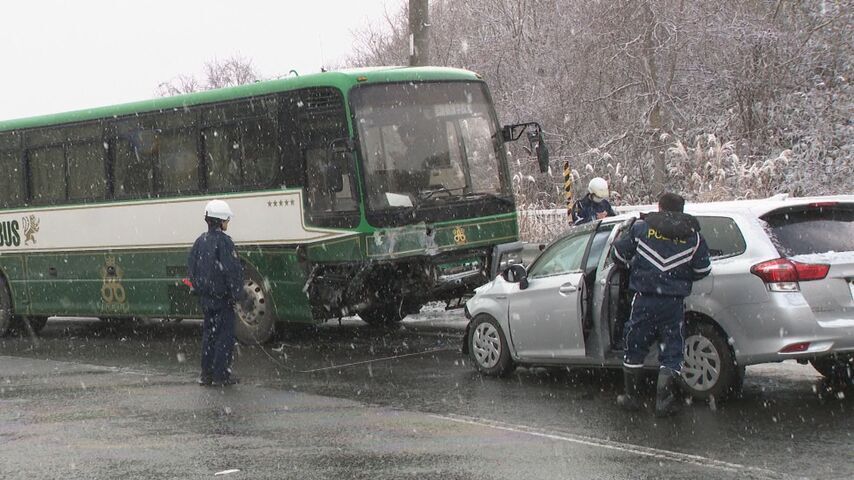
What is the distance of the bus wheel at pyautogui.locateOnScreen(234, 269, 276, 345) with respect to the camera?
13469 mm

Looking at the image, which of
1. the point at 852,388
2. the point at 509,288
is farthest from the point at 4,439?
the point at 852,388

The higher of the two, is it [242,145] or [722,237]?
[242,145]

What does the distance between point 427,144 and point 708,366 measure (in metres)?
5.50

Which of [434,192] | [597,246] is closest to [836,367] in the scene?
[597,246]

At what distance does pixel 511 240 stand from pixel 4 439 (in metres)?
7.11

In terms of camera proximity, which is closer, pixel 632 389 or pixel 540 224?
pixel 632 389

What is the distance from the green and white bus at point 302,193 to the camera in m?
12.6

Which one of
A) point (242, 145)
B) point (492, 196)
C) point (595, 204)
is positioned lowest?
point (595, 204)

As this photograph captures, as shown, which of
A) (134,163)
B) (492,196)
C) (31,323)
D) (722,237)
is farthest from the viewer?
(31,323)

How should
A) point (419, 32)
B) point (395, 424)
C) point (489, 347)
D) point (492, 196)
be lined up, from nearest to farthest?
point (395, 424)
point (489, 347)
point (492, 196)
point (419, 32)

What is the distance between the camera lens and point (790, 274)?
7.86 meters

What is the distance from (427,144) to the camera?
1291 cm

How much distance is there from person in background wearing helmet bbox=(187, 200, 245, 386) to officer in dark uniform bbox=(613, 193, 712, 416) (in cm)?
399

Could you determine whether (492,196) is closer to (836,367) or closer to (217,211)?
(217,211)
